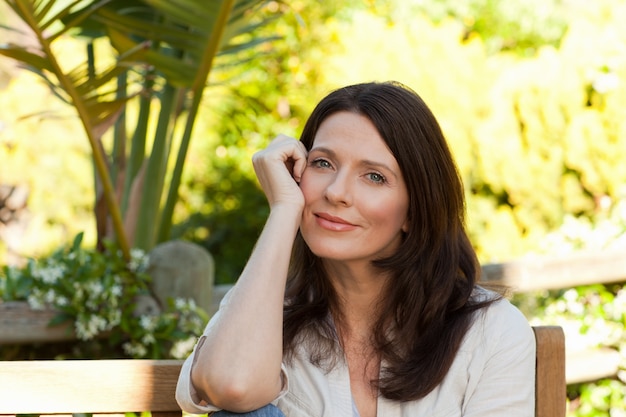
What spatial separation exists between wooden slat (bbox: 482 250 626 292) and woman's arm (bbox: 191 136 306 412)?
2.10 meters

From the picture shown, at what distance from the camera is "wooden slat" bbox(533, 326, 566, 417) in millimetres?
2004

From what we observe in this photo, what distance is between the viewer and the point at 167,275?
3.70 metres

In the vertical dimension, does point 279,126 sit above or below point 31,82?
below

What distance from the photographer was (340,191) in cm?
210

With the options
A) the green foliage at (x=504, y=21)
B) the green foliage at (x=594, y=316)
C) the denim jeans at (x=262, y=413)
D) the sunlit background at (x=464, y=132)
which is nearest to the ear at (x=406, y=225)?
the denim jeans at (x=262, y=413)

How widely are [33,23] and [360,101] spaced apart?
1.50m

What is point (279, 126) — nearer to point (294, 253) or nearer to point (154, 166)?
point (154, 166)

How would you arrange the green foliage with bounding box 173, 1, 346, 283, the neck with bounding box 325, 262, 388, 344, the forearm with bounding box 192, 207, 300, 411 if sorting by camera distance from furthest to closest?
the green foliage with bounding box 173, 1, 346, 283
the neck with bounding box 325, 262, 388, 344
the forearm with bounding box 192, 207, 300, 411

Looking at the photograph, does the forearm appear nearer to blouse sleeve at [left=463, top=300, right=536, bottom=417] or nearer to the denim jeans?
the denim jeans

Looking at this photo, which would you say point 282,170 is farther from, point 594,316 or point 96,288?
point 594,316

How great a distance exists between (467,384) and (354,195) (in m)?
0.52

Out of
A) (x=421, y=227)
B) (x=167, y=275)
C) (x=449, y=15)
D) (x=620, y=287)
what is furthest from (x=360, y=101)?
(x=449, y=15)

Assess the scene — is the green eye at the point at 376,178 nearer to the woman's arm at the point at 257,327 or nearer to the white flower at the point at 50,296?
the woman's arm at the point at 257,327

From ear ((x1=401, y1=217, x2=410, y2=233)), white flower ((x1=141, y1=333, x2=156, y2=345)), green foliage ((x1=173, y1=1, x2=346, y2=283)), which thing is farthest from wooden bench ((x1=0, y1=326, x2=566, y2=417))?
green foliage ((x1=173, y1=1, x2=346, y2=283))
